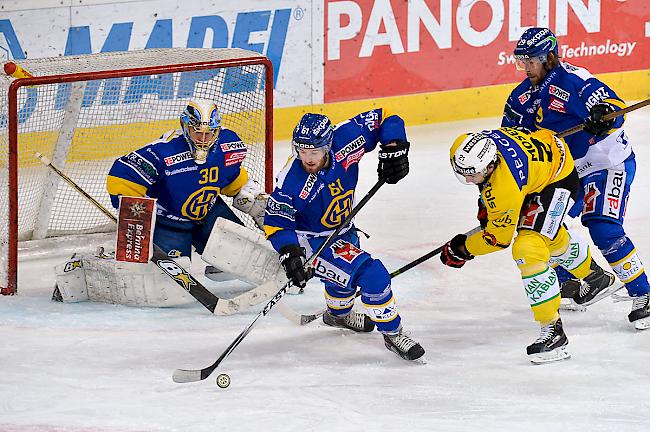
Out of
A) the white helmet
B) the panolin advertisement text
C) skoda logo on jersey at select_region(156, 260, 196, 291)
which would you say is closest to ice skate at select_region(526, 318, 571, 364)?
the white helmet

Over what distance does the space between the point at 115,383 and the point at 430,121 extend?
183 inches

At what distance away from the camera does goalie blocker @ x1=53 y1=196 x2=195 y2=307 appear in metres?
4.92

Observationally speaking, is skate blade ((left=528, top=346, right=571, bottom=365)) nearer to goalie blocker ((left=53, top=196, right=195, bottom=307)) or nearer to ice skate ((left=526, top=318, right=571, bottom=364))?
ice skate ((left=526, top=318, right=571, bottom=364))

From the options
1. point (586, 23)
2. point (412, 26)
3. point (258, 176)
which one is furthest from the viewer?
point (586, 23)

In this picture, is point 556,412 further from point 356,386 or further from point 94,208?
point 94,208

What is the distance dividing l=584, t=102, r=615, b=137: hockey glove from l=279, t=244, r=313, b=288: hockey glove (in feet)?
3.78

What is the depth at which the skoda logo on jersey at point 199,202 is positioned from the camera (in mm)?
5105

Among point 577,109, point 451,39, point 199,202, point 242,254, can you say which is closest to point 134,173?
point 199,202

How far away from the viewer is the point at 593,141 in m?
4.70

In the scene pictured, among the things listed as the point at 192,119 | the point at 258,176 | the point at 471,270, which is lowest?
the point at 471,270

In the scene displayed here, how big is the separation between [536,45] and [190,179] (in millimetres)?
1448

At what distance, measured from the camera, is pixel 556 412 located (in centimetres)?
Answer: 382

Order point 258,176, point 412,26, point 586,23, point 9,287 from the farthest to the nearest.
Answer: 1. point 586,23
2. point 412,26
3. point 258,176
4. point 9,287

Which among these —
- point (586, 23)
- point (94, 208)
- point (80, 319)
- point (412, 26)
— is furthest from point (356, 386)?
point (586, 23)
